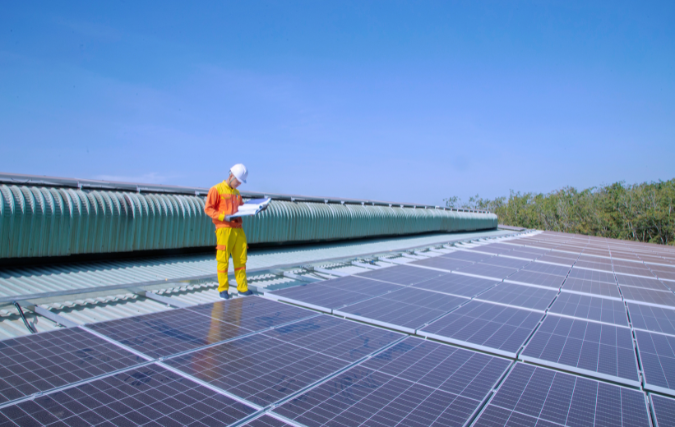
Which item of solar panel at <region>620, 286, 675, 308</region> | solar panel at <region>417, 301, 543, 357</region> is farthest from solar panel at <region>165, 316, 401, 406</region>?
solar panel at <region>620, 286, 675, 308</region>

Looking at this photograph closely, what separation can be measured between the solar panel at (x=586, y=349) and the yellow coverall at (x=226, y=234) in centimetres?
363

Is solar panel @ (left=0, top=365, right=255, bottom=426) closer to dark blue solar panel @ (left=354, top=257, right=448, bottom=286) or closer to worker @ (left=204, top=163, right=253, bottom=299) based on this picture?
worker @ (left=204, top=163, right=253, bottom=299)

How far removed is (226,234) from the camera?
588 cm

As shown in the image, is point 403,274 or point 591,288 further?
point 591,288

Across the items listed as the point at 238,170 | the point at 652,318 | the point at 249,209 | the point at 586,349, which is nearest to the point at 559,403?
the point at 586,349

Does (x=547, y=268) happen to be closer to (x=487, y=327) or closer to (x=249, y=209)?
(x=487, y=327)

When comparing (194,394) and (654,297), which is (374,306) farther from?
(654,297)

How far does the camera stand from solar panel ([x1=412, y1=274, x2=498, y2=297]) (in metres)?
6.11

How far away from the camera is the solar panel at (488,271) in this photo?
7.87m

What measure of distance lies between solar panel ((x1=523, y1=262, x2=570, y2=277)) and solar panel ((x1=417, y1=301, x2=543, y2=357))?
4469mm

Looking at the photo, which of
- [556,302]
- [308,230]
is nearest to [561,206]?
[308,230]

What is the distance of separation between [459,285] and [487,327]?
2.22 metres

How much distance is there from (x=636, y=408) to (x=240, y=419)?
8.55ft

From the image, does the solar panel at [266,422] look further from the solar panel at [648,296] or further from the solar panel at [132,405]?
the solar panel at [648,296]
